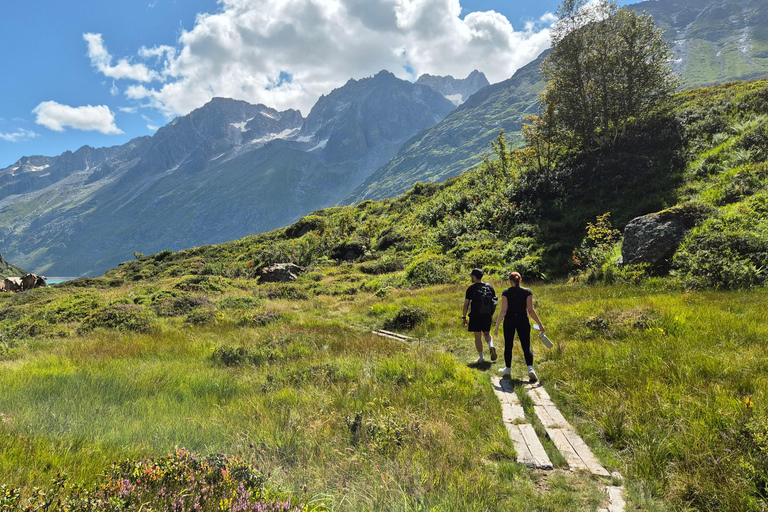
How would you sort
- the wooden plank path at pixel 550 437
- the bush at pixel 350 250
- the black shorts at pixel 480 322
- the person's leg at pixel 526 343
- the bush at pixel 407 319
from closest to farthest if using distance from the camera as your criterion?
the wooden plank path at pixel 550 437 < the person's leg at pixel 526 343 < the black shorts at pixel 480 322 < the bush at pixel 407 319 < the bush at pixel 350 250

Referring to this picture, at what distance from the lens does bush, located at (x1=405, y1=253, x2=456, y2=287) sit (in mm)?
22170

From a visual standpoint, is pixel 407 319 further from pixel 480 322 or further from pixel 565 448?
pixel 565 448

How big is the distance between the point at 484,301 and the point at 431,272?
1470 cm

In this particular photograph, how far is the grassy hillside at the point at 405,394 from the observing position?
323cm

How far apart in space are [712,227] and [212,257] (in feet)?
168

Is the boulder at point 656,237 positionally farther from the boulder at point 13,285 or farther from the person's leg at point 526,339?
the boulder at point 13,285

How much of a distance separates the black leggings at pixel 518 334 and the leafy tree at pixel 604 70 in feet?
81.8

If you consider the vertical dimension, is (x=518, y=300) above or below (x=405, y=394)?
above

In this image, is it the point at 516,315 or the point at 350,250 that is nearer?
the point at 516,315

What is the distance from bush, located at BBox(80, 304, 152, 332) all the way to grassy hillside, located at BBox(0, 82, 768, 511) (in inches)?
3.9

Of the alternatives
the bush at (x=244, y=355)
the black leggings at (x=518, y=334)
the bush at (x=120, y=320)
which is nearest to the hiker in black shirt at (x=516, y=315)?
the black leggings at (x=518, y=334)

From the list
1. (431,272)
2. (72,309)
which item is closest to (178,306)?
(72,309)

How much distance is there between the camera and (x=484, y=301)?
8305 mm

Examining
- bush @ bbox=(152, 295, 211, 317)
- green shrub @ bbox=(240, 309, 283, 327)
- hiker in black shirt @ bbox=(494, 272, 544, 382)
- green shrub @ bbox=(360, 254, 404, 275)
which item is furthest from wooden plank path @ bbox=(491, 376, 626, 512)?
green shrub @ bbox=(360, 254, 404, 275)
